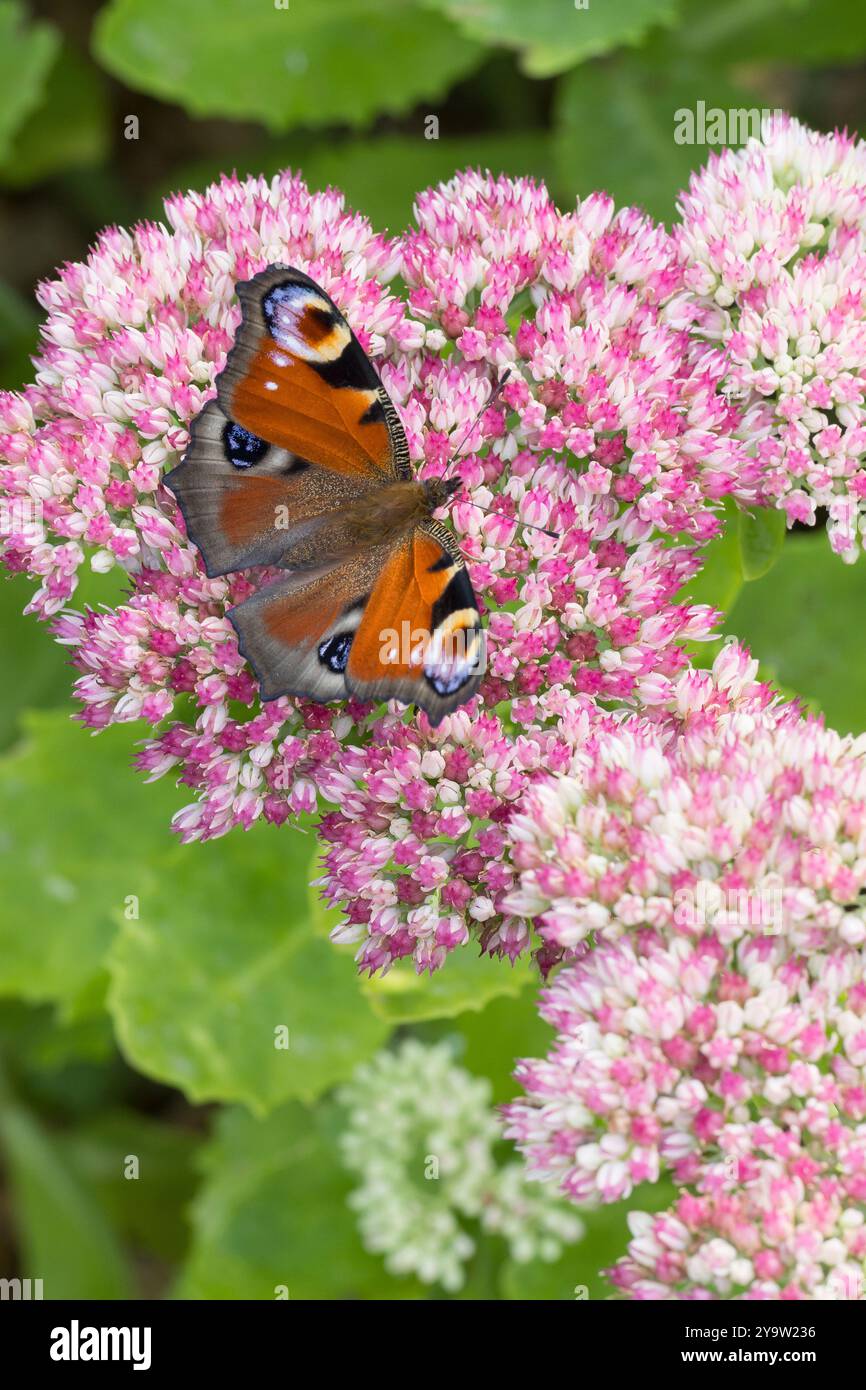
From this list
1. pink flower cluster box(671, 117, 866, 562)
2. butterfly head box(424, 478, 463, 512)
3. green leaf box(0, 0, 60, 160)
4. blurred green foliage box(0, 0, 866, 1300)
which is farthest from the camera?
green leaf box(0, 0, 60, 160)

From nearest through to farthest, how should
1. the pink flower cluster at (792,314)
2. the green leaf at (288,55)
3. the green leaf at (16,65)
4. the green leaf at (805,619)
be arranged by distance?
the pink flower cluster at (792,314) < the green leaf at (805,619) < the green leaf at (288,55) < the green leaf at (16,65)

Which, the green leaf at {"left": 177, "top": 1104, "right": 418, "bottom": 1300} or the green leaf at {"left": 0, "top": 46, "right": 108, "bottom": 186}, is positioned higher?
the green leaf at {"left": 0, "top": 46, "right": 108, "bottom": 186}

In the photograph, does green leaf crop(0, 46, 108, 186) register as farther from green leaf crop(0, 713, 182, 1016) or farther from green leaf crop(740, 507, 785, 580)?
green leaf crop(740, 507, 785, 580)

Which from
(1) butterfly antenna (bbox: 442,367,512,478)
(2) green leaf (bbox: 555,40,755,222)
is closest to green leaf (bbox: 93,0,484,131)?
(2) green leaf (bbox: 555,40,755,222)

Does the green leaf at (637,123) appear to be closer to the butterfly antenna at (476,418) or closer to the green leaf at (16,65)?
the green leaf at (16,65)

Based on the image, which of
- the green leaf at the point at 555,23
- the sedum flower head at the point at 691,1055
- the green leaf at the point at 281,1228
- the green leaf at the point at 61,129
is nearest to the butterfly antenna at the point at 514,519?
the sedum flower head at the point at 691,1055
